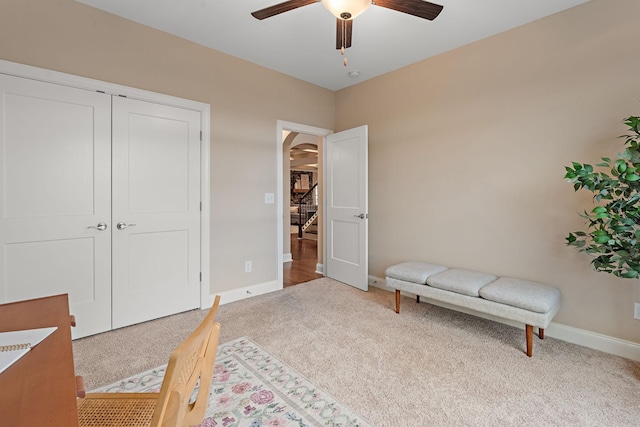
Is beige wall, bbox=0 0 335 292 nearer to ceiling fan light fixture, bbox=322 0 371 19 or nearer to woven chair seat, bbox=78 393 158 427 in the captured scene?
ceiling fan light fixture, bbox=322 0 371 19

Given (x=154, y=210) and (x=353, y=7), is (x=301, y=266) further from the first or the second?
(x=353, y=7)

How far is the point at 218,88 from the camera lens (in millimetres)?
3318

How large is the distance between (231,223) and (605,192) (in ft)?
10.9

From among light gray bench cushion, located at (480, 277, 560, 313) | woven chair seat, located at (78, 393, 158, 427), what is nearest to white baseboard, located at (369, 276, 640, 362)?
light gray bench cushion, located at (480, 277, 560, 313)

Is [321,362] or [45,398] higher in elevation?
[45,398]

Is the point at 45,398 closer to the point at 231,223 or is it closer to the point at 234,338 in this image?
the point at 234,338

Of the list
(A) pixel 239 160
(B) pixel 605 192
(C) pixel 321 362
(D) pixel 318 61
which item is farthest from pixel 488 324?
(D) pixel 318 61

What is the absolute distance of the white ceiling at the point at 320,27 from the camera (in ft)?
8.20

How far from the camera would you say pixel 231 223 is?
3467 millimetres

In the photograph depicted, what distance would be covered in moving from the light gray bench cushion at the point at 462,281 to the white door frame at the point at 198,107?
7.54 feet

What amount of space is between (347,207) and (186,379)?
341cm

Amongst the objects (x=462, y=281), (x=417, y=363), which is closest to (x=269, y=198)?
(x=462, y=281)

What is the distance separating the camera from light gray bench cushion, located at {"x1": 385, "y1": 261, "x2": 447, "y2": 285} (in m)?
2.95

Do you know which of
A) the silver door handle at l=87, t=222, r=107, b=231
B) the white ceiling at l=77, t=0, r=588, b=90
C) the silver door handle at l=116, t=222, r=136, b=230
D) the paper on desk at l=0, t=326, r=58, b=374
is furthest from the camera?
the silver door handle at l=116, t=222, r=136, b=230
